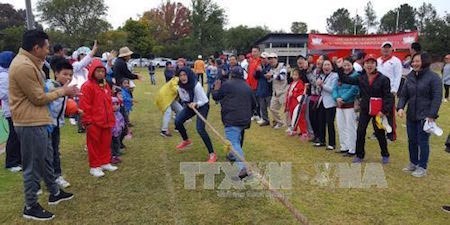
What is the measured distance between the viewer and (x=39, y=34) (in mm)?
4363

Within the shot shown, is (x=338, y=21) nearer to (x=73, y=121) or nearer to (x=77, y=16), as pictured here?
(x=77, y=16)

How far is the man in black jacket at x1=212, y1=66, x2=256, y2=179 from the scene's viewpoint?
586 cm

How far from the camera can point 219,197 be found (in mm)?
5250

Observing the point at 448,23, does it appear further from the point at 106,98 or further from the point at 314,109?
the point at 106,98

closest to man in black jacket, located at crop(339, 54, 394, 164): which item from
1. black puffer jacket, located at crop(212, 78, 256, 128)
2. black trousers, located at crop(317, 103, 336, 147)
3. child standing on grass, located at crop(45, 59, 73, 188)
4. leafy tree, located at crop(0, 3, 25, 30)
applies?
black trousers, located at crop(317, 103, 336, 147)

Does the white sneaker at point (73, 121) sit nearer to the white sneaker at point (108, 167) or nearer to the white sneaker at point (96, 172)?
the white sneaker at point (108, 167)

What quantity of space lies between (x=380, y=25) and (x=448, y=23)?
37.0 m

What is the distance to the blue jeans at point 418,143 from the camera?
5945mm

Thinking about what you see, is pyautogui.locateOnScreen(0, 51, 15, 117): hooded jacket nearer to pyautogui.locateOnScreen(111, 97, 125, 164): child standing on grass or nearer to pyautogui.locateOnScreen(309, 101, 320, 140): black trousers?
pyautogui.locateOnScreen(111, 97, 125, 164): child standing on grass

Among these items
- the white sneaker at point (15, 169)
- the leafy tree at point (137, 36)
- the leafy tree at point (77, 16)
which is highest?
the leafy tree at point (77, 16)

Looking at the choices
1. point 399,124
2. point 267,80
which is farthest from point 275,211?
point 399,124

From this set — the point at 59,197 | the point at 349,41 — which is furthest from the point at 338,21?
the point at 59,197

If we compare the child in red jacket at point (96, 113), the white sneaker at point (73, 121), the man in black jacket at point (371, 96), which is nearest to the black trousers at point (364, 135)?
the man in black jacket at point (371, 96)

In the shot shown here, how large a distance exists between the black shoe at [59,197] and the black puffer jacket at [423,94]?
4846 millimetres
